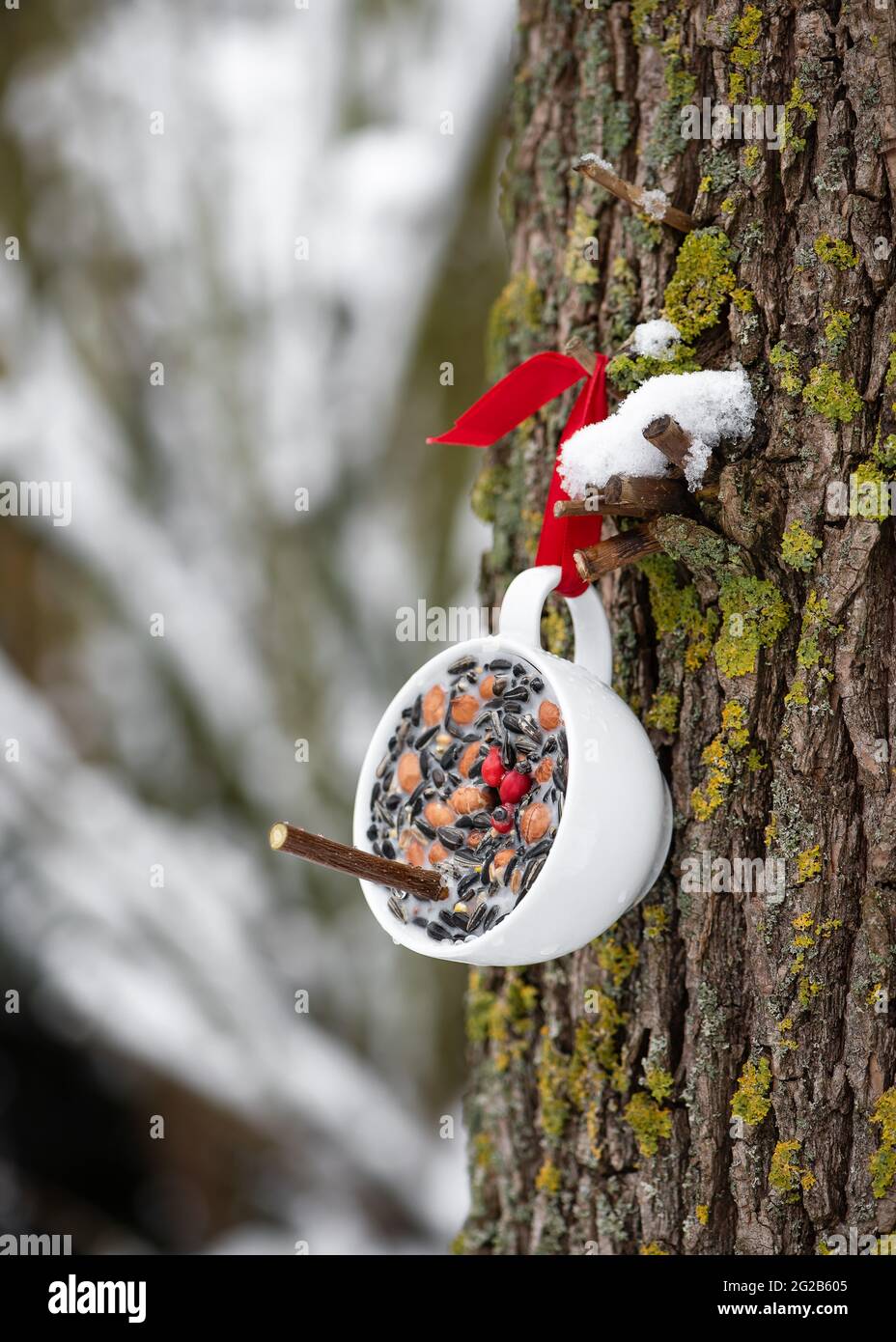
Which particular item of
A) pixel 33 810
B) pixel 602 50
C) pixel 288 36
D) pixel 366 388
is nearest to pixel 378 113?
pixel 288 36

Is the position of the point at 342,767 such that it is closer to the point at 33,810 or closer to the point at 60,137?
the point at 33,810

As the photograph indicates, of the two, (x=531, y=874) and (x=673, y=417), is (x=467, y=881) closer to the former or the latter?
(x=531, y=874)

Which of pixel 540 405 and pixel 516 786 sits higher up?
pixel 540 405

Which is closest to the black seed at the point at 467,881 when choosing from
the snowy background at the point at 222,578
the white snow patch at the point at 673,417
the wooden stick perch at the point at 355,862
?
the wooden stick perch at the point at 355,862

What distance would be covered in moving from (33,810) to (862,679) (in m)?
1.32

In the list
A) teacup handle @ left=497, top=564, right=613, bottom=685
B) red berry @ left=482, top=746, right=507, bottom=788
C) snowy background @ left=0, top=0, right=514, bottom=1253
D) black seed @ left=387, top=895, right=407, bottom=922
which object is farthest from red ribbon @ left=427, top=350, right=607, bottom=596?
snowy background @ left=0, top=0, right=514, bottom=1253

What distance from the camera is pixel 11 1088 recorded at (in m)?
1.55

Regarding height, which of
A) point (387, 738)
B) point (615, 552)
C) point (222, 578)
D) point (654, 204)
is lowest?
point (387, 738)

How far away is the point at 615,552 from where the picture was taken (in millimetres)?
651

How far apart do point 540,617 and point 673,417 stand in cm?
16

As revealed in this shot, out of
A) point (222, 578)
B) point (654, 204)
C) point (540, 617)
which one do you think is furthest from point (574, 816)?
point (222, 578)

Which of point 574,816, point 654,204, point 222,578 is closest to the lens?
point 574,816

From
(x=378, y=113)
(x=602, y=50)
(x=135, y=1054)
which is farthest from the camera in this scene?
(x=135, y=1054)

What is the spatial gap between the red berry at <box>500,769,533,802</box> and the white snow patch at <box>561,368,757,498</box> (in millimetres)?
203
